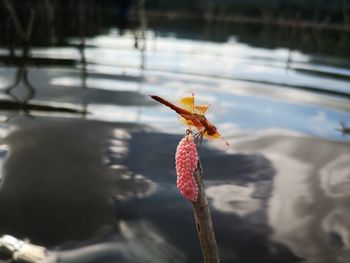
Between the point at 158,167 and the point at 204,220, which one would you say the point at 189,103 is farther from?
the point at 158,167

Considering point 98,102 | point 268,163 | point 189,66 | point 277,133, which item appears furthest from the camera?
point 189,66

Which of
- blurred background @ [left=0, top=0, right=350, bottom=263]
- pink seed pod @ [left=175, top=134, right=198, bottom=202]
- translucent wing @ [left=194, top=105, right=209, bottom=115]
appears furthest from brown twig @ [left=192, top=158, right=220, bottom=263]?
blurred background @ [left=0, top=0, right=350, bottom=263]

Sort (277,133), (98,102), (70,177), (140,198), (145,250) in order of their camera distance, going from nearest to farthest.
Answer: (145,250), (140,198), (70,177), (277,133), (98,102)

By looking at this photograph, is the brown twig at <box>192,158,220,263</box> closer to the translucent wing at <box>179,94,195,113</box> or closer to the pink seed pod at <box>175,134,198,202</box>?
the pink seed pod at <box>175,134,198,202</box>

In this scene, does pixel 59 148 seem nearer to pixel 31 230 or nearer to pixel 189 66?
pixel 31 230

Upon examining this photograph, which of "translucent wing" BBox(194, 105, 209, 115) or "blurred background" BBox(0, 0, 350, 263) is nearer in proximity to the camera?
"translucent wing" BBox(194, 105, 209, 115)

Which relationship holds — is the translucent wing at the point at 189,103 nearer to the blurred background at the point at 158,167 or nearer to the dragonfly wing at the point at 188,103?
the dragonfly wing at the point at 188,103

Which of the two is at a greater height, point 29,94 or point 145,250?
point 29,94

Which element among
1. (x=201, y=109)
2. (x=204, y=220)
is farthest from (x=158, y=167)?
(x=201, y=109)

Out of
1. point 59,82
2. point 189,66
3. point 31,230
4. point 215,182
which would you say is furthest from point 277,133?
point 189,66
